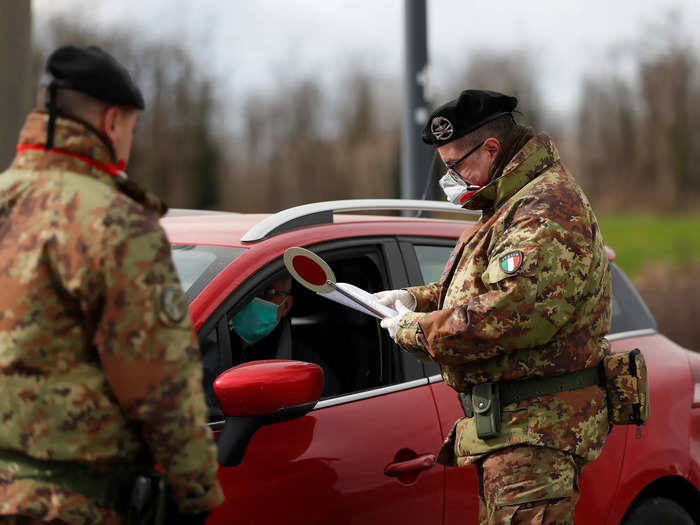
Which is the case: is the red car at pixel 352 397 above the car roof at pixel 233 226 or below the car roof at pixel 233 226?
below

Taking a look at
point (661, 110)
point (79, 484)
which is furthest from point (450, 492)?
point (661, 110)

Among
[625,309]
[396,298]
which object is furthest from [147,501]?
[625,309]

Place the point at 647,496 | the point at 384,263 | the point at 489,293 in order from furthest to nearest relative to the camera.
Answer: the point at 647,496, the point at 384,263, the point at 489,293

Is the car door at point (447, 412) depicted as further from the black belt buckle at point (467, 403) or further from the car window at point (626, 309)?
the car window at point (626, 309)

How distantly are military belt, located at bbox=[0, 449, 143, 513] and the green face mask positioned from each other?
42.4 inches

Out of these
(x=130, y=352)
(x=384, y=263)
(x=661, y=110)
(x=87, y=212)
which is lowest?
(x=661, y=110)

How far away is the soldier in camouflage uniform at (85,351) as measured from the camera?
6.11 feet

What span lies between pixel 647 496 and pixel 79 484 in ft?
8.03

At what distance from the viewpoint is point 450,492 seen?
10.1ft

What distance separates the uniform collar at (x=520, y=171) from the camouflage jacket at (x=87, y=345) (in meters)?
1.22

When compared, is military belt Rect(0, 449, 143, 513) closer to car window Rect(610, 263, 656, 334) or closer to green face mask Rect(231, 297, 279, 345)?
green face mask Rect(231, 297, 279, 345)

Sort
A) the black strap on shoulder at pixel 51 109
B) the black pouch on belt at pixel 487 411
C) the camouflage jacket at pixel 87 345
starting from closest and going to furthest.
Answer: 1. the camouflage jacket at pixel 87 345
2. the black strap on shoulder at pixel 51 109
3. the black pouch on belt at pixel 487 411

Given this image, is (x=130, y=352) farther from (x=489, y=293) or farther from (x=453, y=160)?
(x=453, y=160)

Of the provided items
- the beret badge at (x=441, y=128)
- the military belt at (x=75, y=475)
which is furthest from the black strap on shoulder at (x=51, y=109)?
the beret badge at (x=441, y=128)
